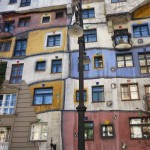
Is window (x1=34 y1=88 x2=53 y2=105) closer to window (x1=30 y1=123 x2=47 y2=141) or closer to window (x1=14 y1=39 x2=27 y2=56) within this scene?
window (x1=30 y1=123 x2=47 y2=141)

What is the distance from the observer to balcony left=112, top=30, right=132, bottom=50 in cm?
1933

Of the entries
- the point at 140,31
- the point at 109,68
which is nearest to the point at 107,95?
the point at 109,68

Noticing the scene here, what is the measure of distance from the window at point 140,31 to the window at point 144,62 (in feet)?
6.52

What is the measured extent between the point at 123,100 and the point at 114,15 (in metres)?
7.71

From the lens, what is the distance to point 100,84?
1836cm

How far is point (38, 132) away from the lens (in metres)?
18.0

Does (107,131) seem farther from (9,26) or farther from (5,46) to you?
(9,26)

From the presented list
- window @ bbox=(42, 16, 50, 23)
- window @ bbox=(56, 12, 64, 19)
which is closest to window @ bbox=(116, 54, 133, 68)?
window @ bbox=(56, 12, 64, 19)

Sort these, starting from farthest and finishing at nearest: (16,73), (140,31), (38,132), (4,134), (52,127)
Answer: (16,73)
(140,31)
(4,134)
(38,132)
(52,127)

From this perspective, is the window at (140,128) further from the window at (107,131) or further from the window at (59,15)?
the window at (59,15)

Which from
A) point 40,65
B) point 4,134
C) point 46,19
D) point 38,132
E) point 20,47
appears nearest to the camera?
point 38,132

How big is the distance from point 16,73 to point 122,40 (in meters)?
9.63

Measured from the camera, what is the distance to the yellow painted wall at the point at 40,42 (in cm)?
2091

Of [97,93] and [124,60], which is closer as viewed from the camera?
[97,93]
